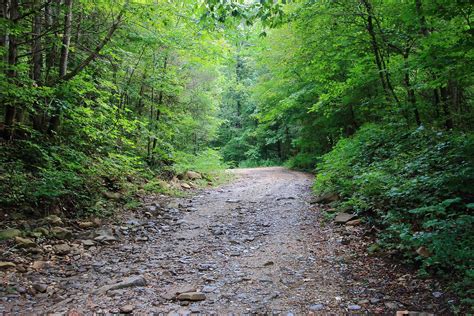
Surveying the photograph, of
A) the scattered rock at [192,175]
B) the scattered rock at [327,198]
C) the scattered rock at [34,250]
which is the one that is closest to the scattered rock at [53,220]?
the scattered rock at [34,250]

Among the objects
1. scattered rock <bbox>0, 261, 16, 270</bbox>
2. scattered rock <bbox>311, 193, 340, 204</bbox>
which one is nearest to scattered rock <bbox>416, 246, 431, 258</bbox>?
scattered rock <bbox>311, 193, 340, 204</bbox>

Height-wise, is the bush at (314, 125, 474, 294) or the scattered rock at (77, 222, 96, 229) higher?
the bush at (314, 125, 474, 294)

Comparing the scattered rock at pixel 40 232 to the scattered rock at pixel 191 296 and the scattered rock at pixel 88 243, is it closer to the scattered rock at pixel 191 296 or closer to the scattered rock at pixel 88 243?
the scattered rock at pixel 88 243

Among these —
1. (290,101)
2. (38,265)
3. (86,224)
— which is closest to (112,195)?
(86,224)

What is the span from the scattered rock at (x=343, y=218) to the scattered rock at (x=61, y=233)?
516cm

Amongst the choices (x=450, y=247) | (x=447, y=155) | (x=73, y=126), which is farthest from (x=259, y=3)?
(x=73, y=126)

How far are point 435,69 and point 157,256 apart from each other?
5.92 metres

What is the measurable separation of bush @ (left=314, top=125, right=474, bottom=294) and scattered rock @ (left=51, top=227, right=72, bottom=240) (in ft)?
17.5

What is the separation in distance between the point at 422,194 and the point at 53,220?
20.6 feet

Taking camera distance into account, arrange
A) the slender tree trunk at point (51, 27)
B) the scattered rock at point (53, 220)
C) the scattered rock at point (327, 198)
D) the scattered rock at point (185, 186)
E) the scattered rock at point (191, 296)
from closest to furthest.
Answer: the scattered rock at point (191, 296), the scattered rock at point (53, 220), the slender tree trunk at point (51, 27), the scattered rock at point (327, 198), the scattered rock at point (185, 186)

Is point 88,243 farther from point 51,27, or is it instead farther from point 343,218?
point 343,218

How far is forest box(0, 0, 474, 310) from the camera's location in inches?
168

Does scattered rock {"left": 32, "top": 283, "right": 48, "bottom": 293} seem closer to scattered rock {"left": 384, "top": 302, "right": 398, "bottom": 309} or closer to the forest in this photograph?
the forest

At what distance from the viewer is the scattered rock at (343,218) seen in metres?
6.09
